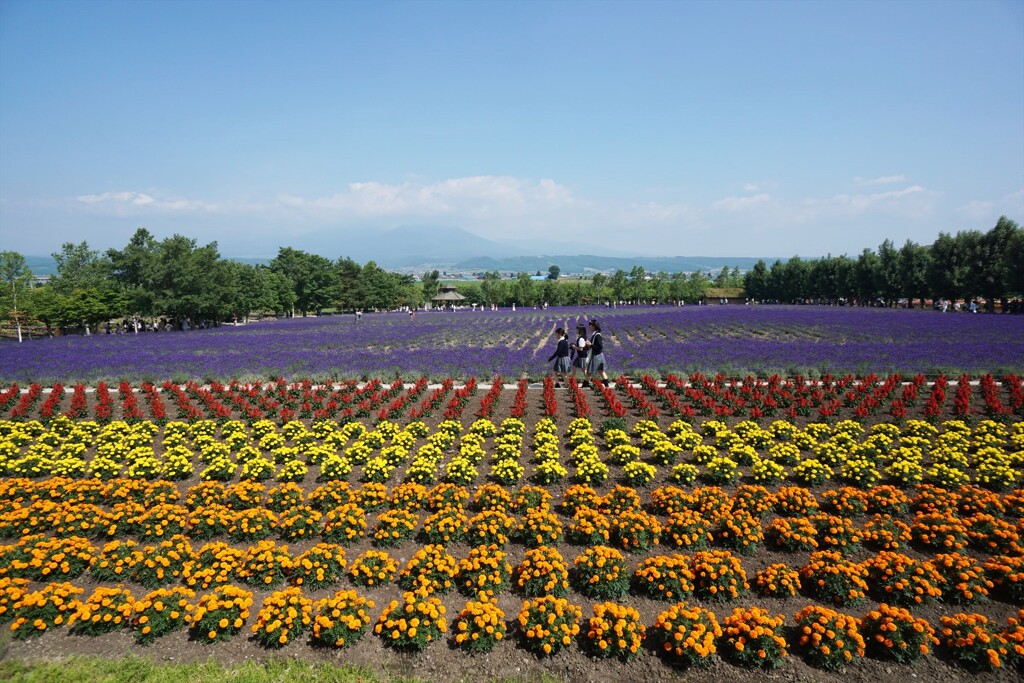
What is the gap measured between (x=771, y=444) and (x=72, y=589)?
39.2 ft

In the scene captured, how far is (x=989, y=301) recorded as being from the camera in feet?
173

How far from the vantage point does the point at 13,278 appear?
45.4 metres

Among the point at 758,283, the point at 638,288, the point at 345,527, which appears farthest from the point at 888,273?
the point at 345,527

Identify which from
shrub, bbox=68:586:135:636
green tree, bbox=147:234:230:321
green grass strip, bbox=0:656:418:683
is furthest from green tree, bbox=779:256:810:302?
shrub, bbox=68:586:135:636

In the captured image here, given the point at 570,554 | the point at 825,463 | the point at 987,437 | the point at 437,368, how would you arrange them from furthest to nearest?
the point at 437,368 < the point at 987,437 < the point at 825,463 < the point at 570,554

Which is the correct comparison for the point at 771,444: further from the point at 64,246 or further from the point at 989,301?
the point at 64,246

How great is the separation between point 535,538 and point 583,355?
10.8 metres

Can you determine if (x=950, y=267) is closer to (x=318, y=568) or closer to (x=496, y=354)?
(x=496, y=354)

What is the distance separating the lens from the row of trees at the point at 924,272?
167ft

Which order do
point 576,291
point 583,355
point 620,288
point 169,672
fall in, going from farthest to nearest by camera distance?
1. point 620,288
2. point 576,291
3. point 583,355
4. point 169,672

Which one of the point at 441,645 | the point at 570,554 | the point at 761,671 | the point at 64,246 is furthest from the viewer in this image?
the point at 64,246

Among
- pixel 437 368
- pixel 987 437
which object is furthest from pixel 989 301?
pixel 437 368

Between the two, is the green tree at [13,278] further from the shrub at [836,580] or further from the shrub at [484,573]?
the shrub at [836,580]

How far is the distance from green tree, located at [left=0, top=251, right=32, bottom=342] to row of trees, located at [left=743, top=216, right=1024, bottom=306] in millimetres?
85617
